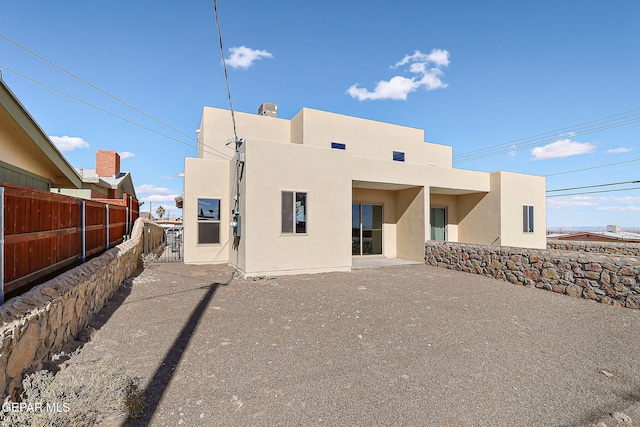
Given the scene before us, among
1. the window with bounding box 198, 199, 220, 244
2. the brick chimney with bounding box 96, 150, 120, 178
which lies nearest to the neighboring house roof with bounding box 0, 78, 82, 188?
the window with bounding box 198, 199, 220, 244

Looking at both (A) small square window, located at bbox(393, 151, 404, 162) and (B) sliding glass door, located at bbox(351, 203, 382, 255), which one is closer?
(B) sliding glass door, located at bbox(351, 203, 382, 255)

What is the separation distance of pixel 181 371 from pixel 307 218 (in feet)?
19.1

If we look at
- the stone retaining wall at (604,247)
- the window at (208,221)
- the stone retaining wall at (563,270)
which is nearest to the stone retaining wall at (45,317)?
the window at (208,221)

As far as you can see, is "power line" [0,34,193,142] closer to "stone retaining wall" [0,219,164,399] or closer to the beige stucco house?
the beige stucco house

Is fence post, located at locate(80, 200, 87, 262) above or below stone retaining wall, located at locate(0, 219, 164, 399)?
above

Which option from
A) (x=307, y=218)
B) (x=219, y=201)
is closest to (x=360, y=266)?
(x=307, y=218)

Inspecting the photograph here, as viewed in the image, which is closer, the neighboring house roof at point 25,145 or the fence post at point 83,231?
the neighboring house roof at point 25,145

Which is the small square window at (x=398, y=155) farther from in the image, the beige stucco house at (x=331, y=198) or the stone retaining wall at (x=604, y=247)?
the stone retaining wall at (x=604, y=247)

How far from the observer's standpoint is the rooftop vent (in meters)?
14.0

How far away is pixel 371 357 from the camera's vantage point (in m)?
3.39

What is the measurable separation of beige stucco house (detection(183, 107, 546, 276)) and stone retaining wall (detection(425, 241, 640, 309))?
7.99ft

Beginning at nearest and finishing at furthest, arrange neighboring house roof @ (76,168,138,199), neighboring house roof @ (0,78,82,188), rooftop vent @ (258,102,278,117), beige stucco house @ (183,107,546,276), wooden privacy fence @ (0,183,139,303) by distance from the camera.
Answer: wooden privacy fence @ (0,183,139,303) < neighboring house roof @ (0,78,82,188) < beige stucco house @ (183,107,546,276) < neighboring house roof @ (76,168,138,199) < rooftop vent @ (258,102,278,117)

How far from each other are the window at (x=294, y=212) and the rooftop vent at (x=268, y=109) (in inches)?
287

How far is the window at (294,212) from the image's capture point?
8.30 meters
